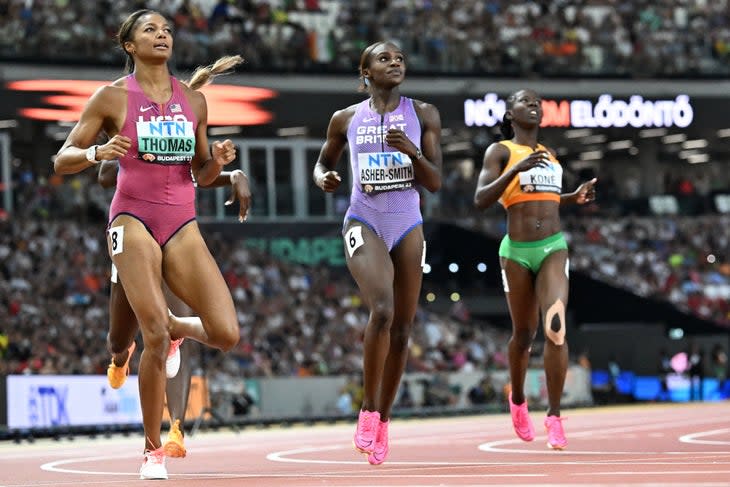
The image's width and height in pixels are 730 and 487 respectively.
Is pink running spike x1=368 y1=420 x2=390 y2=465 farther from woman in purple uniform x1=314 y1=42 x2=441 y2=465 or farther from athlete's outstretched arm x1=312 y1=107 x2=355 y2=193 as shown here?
athlete's outstretched arm x1=312 y1=107 x2=355 y2=193

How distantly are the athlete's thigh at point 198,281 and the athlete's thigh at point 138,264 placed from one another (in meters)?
0.08

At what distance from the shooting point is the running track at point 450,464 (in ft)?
25.8

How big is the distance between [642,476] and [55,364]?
20.0 meters

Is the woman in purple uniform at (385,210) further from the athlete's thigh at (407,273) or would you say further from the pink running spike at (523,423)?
the pink running spike at (523,423)

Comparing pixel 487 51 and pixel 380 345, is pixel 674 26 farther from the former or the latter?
pixel 380 345

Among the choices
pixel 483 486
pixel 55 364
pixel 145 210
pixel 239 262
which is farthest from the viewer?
pixel 239 262

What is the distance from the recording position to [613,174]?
2016 inches

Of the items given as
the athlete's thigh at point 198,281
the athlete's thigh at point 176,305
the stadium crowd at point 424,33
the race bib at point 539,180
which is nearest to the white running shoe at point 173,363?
the athlete's thigh at point 176,305

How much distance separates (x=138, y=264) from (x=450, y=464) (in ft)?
8.26

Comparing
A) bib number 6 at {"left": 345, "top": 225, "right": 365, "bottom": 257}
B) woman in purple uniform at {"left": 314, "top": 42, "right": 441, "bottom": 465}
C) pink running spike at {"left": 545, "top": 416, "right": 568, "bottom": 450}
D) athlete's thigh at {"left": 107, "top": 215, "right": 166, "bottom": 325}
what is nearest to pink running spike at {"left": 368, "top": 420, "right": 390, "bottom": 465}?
woman in purple uniform at {"left": 314, "top": 42, "right": 441, "bottom": 465}

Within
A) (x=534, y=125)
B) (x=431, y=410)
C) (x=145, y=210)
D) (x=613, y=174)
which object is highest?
(x=613, y=174)

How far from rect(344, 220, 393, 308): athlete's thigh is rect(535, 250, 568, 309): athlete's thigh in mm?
2100

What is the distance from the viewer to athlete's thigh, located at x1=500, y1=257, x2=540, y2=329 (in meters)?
12.1

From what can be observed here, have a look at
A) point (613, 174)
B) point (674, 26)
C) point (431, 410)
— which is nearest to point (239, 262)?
point (431, 410)
